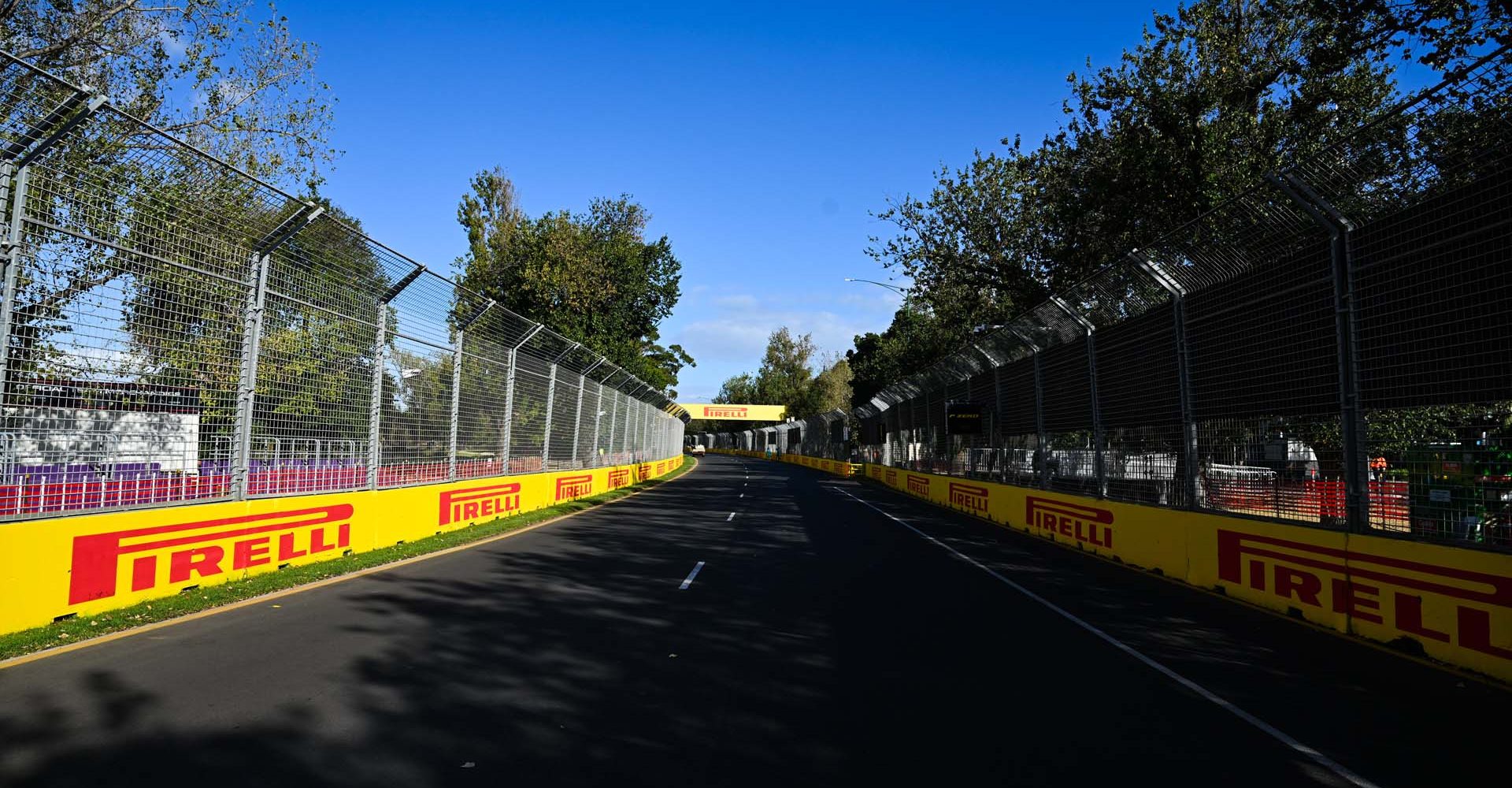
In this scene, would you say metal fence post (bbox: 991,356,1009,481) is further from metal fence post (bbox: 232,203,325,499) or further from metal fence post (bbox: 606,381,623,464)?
metal fence post (bbox: 232,203,325,499)

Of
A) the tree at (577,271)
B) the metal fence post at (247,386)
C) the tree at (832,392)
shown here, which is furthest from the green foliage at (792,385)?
the metal fence post at (247,386)

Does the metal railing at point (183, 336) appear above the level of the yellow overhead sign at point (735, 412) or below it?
below

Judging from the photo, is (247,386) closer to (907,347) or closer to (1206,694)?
(1206,694)

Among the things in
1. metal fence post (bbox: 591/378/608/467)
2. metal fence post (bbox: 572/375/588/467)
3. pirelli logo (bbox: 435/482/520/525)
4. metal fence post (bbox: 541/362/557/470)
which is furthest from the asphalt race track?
metal fence post (bbox: 591/378/608/467)

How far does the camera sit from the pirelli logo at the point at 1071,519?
1306 cm

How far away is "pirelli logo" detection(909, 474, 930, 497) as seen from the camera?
2732 cm

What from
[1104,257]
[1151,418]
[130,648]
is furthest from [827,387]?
[130,648]

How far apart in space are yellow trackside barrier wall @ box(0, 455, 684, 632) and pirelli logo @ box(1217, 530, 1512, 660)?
402 inches

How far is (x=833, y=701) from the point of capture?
5.19 metres

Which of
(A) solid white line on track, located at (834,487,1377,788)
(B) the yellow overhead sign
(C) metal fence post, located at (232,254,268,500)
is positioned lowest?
(A) solid white line on track, located at (834,487,1377,788)

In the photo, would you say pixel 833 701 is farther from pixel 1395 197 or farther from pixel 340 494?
pixel 340 494

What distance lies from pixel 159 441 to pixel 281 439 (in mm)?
1897

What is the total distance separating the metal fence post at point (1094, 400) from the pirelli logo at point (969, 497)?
5936mm

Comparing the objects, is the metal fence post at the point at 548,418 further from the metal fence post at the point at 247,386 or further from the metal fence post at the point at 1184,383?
the metal fence post at the point at 1184,383
